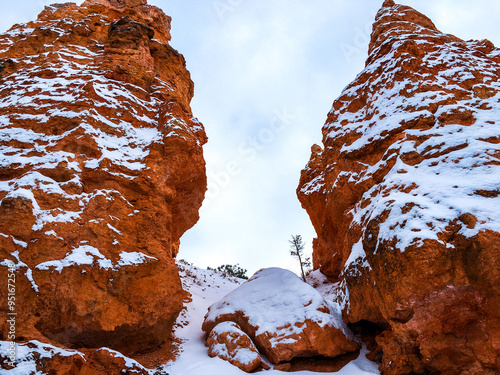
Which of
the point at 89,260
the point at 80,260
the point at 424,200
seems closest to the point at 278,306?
the point at 424,200

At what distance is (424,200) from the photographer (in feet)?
25.4

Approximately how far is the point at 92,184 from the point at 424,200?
31.9 ft

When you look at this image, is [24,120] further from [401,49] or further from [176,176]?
[401,49]

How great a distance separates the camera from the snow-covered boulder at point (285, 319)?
28.5 ft

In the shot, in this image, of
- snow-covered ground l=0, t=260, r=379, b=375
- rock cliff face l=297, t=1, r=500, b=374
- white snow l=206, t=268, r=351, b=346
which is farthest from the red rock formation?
rock cliff face l=297, t=1, r=500, b=374

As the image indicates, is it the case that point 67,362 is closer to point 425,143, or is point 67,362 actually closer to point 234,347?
point 234,347

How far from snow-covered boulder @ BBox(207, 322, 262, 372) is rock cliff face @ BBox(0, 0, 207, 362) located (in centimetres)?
155

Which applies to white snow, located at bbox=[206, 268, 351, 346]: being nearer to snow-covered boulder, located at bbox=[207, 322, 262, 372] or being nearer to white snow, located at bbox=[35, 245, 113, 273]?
snow-covered boulder, located at bbox=[207, 322, 262, 372]

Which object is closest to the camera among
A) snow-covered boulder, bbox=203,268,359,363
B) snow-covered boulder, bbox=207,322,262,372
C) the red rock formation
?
the red rock formation

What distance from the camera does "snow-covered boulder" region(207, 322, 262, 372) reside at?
839 cm

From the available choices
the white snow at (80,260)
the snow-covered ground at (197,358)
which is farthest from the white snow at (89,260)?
the snow-covered ground at (197,358)

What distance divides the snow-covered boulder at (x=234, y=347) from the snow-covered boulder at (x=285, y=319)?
0.50 meters

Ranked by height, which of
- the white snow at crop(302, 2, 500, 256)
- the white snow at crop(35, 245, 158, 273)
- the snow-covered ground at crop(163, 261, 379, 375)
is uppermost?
the white snow at crop(302, 2, 500, 256)

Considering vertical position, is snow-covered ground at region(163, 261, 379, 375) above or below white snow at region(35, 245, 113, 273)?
below
